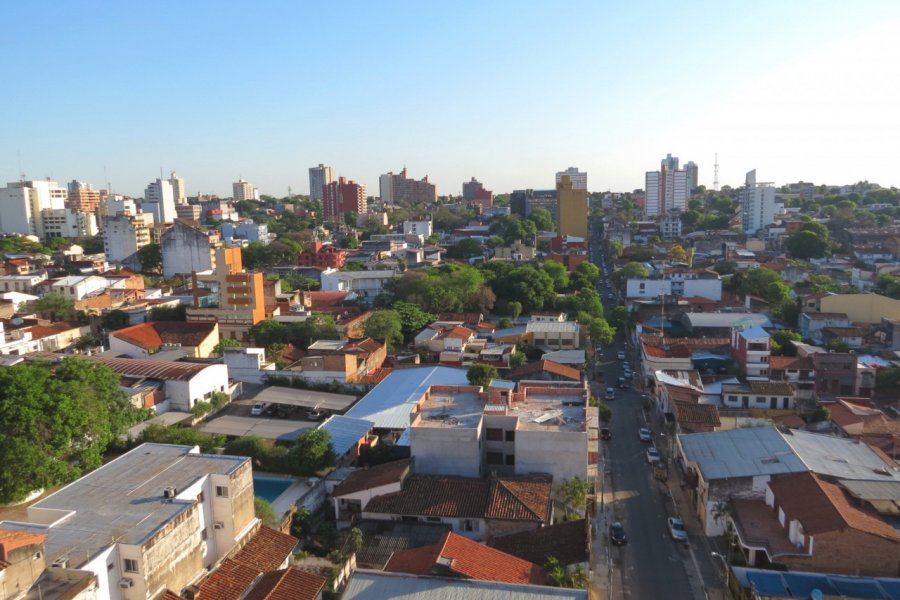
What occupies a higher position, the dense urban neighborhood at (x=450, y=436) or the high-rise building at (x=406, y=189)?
the high-rise building at (x=406, y=189)

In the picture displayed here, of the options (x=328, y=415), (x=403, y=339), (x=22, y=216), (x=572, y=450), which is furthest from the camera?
(x=22, y=216)

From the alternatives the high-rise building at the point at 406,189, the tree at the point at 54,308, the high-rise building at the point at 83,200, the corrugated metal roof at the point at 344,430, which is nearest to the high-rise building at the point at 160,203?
the high-rise building at the point at 83,200

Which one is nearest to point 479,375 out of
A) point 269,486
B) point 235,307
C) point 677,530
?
point 269,486

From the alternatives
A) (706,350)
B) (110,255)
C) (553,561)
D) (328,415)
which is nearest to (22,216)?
(110,255)

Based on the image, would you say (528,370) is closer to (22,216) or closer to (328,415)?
(328,415)

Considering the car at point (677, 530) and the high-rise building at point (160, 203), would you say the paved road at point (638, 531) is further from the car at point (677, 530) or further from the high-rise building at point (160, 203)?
the high-rise building at point (160, 203)

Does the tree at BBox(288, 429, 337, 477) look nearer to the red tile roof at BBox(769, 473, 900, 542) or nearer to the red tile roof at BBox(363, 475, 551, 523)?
the red tile roof at BBox(363, 475, 551, 523)
